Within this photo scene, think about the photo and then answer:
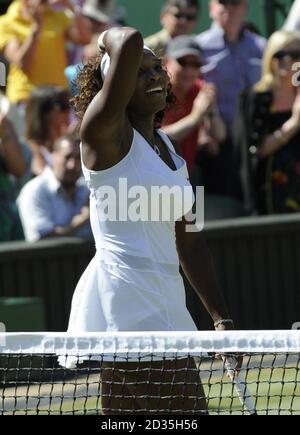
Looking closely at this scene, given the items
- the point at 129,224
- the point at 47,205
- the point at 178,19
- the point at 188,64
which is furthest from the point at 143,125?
the point at 178,19

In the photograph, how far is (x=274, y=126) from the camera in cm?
988

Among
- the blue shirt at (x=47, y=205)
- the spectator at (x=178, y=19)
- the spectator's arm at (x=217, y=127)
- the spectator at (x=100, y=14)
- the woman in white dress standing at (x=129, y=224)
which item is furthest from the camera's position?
the spectator at (x=100, y=14)

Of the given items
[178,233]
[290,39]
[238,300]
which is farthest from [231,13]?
[178,233]

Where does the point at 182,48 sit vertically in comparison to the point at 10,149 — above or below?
above

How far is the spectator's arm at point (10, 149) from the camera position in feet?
31.3

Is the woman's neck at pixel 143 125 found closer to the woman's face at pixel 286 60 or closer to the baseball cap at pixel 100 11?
the woman's face at pixel 286 60

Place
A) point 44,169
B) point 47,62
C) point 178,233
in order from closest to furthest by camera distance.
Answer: point 178,233 < point 44,169 < point 47,62

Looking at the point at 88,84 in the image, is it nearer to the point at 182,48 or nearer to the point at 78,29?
the point at 182,48

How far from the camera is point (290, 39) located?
9750mm

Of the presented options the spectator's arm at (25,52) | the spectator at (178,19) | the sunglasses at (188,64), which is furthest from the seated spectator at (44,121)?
the spectator at (178,19)

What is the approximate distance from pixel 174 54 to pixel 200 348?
5.32 metres

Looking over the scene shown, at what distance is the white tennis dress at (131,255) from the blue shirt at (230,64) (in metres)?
5.50

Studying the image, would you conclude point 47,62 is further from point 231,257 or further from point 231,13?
point 231,257

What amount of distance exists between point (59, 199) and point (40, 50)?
1.57 m
